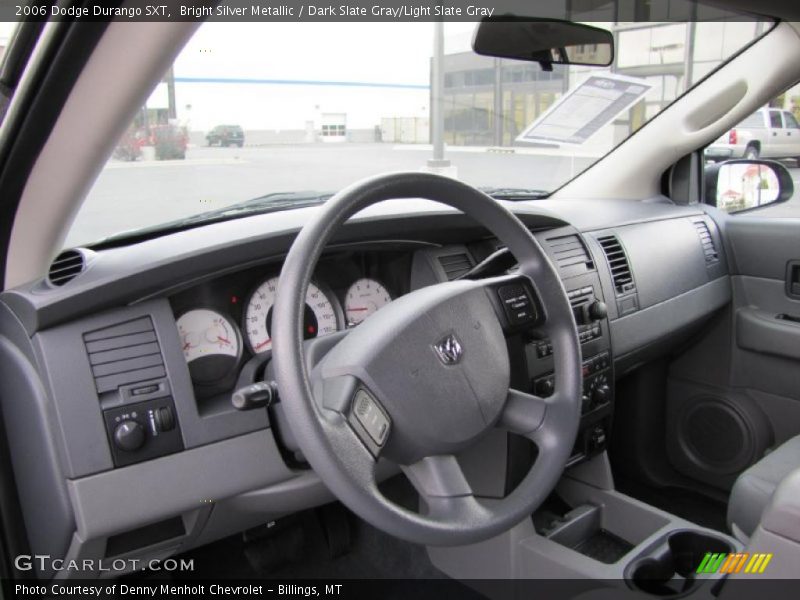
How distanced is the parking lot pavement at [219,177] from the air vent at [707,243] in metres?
0.95

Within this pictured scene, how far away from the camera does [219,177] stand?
201 cm

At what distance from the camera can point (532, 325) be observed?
5.33ft

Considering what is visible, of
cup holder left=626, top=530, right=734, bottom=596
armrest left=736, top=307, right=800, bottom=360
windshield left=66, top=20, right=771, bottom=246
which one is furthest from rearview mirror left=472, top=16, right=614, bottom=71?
cup holder left=626, top=530, right=734, bottom=596

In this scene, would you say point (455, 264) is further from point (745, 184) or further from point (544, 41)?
point (745, 184)

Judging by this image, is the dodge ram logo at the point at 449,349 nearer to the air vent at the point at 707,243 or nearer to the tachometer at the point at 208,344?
the tachometer at the point at 208,344

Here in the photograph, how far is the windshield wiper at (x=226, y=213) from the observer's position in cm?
179

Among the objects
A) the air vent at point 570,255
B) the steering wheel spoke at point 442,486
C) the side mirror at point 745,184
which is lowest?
the steering wheel spoke at point 442,486

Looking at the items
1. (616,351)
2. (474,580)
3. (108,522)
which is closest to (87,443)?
(108,522)

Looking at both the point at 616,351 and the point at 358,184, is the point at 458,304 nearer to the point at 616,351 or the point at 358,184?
the point at 358,184

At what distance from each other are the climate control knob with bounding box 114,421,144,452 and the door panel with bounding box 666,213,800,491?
231 cm

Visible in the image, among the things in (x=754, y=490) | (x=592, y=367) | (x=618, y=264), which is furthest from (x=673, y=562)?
(x=618, y=264)

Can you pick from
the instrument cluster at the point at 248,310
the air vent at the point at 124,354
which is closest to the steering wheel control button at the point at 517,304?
the instrument cluster at the point at 248,310

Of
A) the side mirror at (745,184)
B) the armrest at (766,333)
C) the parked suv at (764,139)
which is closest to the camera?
the armrest at (766,333)

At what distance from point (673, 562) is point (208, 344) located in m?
1.54
